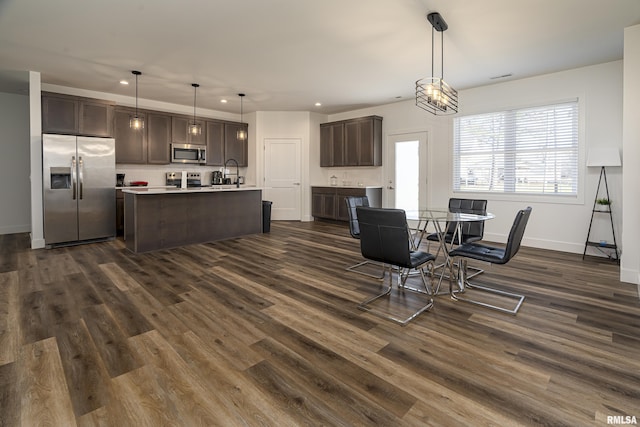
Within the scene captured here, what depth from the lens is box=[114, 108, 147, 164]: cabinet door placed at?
6.43 m

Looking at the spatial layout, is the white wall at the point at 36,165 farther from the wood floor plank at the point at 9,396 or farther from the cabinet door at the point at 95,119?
the wood floor plank at the point at 9,396

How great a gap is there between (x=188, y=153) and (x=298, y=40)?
443 cm

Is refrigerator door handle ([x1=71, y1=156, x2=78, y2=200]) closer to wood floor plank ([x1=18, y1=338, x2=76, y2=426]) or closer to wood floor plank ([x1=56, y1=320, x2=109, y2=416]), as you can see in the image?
wood floor plank ([x1=56, y1=320, x2=109, y2=416])

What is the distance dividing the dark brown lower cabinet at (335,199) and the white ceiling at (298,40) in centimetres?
229

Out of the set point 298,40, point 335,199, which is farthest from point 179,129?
point 298,40

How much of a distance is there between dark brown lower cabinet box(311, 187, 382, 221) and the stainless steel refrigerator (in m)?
4.29

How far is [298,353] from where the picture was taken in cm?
214

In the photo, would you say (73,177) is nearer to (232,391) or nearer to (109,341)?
(109,341)

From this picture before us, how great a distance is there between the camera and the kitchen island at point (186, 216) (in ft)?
16.0

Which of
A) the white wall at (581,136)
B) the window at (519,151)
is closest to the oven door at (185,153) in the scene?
the window at (519,151)

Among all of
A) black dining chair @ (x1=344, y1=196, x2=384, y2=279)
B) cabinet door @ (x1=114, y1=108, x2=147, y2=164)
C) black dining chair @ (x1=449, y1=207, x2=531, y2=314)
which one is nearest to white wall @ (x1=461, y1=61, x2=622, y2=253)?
black dining chair @ (x1=449, y1=207, x2=531, y2=314)

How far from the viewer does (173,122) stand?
23.5 ft

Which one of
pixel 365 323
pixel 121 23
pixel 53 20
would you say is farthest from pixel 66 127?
pixel 365 323

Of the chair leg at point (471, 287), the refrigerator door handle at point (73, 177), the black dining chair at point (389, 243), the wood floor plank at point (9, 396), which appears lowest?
the wood floor plank at point (9, 396)
